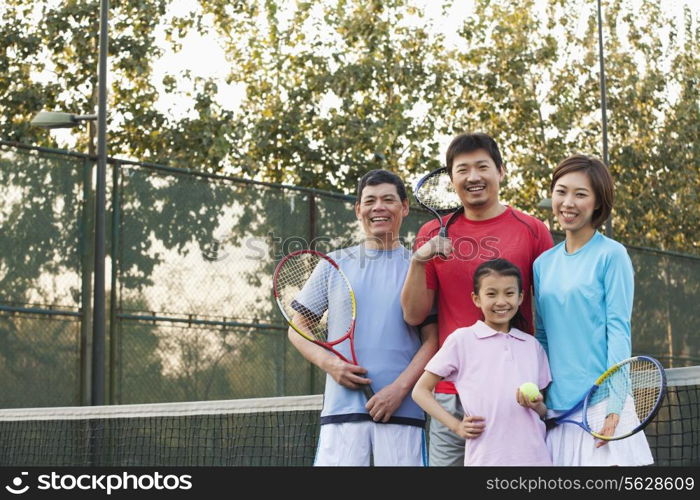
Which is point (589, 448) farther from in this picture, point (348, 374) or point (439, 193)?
point (439, 193)

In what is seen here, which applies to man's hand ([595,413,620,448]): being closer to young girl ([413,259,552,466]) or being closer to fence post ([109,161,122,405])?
young girl ([413,259,552,466])

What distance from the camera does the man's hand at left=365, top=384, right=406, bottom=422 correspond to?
12.4ft

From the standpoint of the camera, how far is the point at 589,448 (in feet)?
10.9

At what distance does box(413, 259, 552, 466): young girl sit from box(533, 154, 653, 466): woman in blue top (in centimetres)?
7

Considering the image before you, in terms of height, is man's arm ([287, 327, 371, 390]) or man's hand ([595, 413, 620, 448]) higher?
man's arm ([287, 327, 371, 390])

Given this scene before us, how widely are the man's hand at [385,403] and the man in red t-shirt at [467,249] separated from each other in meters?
0.14

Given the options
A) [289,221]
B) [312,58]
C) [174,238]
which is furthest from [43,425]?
[312,58]

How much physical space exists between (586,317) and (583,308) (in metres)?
0.03

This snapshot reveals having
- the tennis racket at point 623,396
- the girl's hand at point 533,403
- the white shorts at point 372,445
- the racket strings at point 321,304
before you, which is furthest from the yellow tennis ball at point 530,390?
the racket strings at point 321,304

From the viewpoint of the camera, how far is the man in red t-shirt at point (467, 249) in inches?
146

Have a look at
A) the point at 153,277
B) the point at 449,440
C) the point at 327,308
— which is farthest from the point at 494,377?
the point at 153,277

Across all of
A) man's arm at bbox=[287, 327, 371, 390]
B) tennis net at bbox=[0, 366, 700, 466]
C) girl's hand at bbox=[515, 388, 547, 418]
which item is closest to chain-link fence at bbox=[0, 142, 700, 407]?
tennis net at bbox=[0, 366, 700, 466]

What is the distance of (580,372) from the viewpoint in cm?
337
